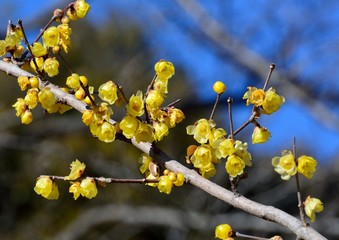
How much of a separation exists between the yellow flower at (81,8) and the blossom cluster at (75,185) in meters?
0.30

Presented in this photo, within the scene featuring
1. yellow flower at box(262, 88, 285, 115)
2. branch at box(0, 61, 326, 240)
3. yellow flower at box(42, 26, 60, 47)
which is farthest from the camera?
yellow flower at box(42, 26, 60, 47)

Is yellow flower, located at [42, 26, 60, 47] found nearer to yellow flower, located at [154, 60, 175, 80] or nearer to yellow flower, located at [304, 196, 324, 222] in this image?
yellow flower, located at [154, 60, 175, 80]

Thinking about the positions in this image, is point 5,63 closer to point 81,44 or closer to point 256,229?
point 256,229

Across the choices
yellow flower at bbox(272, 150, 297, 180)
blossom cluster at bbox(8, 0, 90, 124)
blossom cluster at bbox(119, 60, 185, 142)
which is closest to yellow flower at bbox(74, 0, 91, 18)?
blossom cluster at bbox(8, 0, 90, 124)

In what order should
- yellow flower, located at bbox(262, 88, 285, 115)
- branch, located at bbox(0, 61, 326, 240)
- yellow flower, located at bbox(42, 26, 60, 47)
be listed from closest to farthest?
branch, located at bbox(0, 61, 326, 240) → yellow flower, located at bbox(262, 88, 285, 115) → yellow flower, located at bbox(42, 26, 60, 47)

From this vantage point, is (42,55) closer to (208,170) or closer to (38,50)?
(38,50)

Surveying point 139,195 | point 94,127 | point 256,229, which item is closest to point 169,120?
point 94,127

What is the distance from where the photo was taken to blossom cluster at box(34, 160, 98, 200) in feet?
3.22

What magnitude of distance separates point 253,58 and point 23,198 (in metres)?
4.71

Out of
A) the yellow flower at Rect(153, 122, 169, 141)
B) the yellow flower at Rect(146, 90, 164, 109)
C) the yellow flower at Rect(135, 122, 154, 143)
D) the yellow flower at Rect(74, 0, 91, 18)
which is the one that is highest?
the yellow flower at Rect(74, 0, 91, 18)

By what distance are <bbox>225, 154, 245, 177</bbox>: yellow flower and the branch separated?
52mm

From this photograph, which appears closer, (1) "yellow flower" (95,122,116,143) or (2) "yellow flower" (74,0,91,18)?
(1) "yellow flower" (95,122,116,143)

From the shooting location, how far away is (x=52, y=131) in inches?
216

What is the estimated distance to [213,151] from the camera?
99cm
